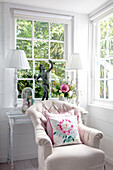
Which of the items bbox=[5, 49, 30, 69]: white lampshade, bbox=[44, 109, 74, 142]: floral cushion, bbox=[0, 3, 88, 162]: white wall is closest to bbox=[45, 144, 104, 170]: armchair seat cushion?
bbox=[44, 109, 74, 142]: floral cushion

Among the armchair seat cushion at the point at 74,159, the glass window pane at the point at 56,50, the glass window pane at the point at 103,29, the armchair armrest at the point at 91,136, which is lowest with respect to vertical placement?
the armchair seat cushion at the point at 74,159

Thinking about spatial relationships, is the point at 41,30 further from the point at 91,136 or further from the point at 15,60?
the point at 91,136

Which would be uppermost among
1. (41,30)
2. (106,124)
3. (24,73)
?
(41,30)

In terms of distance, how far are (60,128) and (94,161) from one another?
56cm

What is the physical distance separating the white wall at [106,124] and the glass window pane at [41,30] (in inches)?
62.9

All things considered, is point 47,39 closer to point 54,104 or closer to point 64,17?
point 64,17

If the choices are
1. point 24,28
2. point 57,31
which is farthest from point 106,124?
point 24,28

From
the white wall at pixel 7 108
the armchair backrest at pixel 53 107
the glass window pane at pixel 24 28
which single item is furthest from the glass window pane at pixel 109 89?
the glass window pane at pixel 24 28

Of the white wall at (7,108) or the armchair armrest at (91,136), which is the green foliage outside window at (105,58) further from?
the white wall at (7,108)

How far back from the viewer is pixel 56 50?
3725 millimetres

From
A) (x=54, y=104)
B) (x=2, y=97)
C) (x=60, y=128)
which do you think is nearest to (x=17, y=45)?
(x=2, y=97)

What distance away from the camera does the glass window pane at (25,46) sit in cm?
346

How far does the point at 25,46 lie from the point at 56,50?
596 mm

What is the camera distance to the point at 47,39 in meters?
3.63
